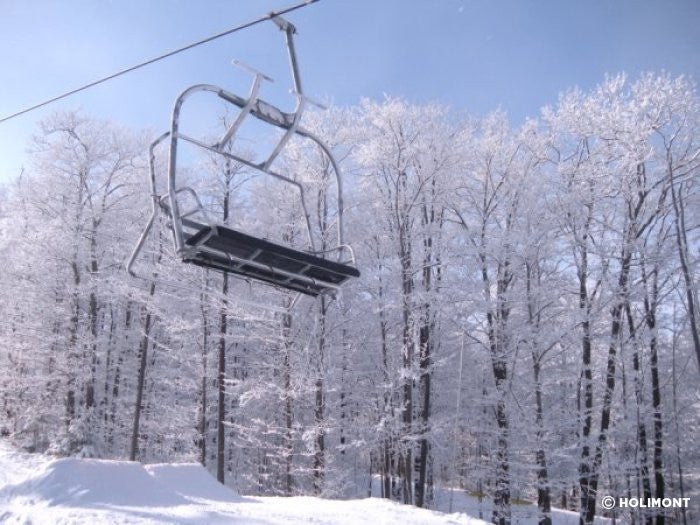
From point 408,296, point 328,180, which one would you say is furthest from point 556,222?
point 328,180

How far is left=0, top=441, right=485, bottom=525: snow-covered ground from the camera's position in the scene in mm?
6156

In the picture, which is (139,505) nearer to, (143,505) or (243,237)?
A: (143,505)

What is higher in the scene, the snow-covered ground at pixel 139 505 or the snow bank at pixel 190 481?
the snow-covered ground at pixel 139 505

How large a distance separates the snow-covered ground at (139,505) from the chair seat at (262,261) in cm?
376

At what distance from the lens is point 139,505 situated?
707 cm

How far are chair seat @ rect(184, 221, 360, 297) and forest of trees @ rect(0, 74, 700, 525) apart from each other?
7992 millimetres

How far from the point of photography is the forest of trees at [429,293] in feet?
40.2

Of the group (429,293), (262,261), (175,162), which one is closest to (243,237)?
(262,261)

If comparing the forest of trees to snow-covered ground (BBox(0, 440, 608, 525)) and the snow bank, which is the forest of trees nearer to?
the snow bank

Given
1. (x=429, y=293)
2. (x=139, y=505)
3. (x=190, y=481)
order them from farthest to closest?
(x=429, y=293), (x=190, y=481), (x=139, y=505)

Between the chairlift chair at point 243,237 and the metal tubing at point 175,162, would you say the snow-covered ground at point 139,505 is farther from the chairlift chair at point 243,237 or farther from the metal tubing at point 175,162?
the metal tubing at point 175,162

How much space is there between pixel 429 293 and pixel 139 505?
765 centimetres

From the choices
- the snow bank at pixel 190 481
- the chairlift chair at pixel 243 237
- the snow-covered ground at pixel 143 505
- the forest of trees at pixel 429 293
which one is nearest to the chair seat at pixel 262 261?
the chairlift chair at pixel 243 237

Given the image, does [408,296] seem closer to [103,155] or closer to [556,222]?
[556,222]
